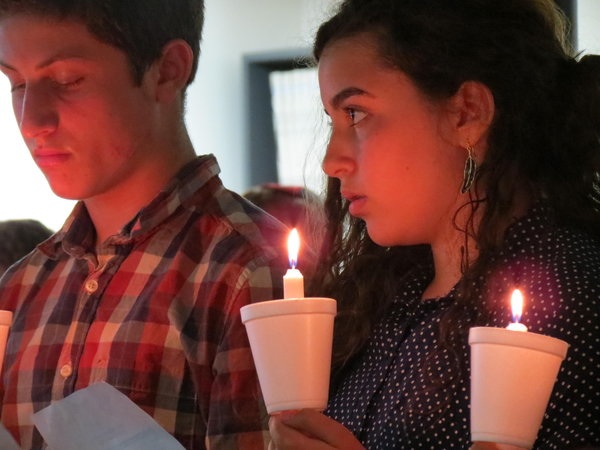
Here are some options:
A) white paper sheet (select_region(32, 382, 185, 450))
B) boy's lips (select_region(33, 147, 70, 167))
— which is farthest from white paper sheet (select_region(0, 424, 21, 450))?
boy's lips (select_region(33, 147, 70, 167))

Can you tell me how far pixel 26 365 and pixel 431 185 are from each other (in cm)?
78

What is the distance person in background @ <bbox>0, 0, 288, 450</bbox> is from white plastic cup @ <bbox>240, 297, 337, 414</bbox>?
46cm

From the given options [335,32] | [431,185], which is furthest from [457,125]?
[335,32]

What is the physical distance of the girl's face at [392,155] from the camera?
1.61 m

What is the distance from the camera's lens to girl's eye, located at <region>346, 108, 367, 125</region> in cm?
165

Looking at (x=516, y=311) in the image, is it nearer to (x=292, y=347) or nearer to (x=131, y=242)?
(x=292, y=347)

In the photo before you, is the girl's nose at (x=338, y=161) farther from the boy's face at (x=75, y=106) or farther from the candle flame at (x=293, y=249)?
the boy's face at (x=75, y=106)

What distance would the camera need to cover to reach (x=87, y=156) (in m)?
1.90

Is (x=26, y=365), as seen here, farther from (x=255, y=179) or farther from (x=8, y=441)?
(x=255, y=179)

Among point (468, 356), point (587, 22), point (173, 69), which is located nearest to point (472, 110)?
point (468, 356)

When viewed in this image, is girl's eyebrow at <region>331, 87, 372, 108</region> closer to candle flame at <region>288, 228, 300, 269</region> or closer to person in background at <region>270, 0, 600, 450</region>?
person in background at <region>270, 0, 600, 450</region>

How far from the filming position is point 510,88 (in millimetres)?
1654

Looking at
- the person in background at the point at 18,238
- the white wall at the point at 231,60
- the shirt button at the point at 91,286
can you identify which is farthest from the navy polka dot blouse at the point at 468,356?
the white wall at the point at 231,60

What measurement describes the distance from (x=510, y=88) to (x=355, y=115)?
0.23 meters
